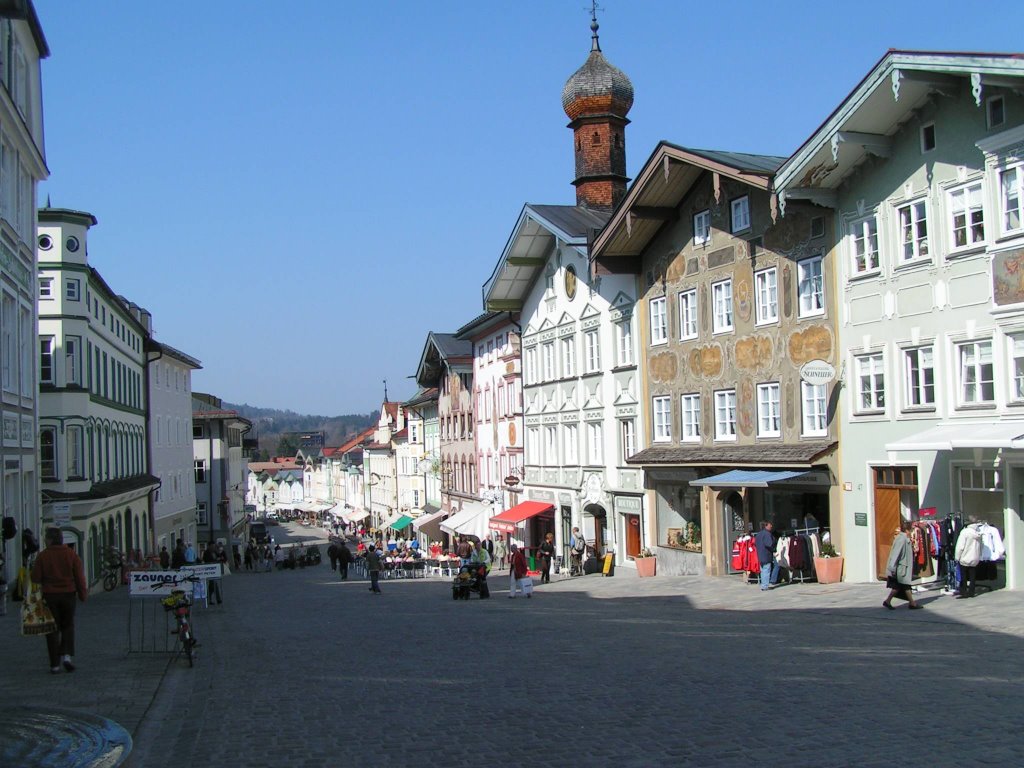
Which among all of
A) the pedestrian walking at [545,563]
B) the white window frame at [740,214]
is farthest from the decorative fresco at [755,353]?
the pedestrian walking at [545,563]

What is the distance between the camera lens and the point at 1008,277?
67.8 ft

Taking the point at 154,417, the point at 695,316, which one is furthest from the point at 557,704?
the point at 154,417

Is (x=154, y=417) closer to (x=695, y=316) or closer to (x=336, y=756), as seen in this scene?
(x=695, y=316)

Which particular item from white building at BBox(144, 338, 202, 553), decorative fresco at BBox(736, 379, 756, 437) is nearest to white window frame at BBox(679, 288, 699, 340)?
decorative fresco at BBox(736, 379, 756, 437)

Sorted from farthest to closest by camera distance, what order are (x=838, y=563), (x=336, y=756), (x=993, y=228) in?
(x=838, y=563)
(x=993, y=228)
(x=336, y=756)

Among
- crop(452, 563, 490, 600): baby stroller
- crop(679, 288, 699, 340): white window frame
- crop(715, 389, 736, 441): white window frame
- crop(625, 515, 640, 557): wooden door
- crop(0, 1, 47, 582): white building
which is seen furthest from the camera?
crop(625, 515, 640, 557): wooden door

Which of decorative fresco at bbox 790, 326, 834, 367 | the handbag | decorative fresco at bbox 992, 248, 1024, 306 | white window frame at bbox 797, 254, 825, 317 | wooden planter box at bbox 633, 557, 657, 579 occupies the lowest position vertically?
wooden planter box at bbox 633, 557, 657, 579

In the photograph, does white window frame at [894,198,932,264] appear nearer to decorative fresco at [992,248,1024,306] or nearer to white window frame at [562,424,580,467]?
decorative fresco at [992,248,1024,306]

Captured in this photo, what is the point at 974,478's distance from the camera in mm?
21984

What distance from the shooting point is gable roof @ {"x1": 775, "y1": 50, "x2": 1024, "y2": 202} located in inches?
800

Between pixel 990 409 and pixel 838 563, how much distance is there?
18.5 feet

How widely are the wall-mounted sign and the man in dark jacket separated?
3.27 meters

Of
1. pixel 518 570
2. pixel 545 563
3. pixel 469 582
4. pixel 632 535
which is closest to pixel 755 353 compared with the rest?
pixel 518 570

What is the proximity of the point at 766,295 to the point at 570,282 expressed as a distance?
11944 mm
